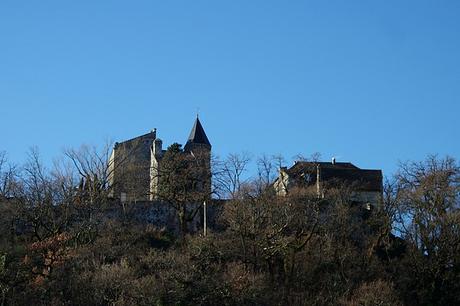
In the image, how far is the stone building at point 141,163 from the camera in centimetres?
4698

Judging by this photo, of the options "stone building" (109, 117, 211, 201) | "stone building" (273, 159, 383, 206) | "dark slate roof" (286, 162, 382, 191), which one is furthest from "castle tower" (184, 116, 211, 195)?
"dark slate roof" (286, 162, 382, 191)

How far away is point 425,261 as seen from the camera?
128ft

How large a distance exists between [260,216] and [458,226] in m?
9.33

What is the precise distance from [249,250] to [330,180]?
10.1 meters

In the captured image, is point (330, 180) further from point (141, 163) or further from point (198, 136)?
point (198, 136)

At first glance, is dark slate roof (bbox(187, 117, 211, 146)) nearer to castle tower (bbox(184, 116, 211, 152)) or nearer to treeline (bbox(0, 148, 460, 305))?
castle tower (bbox(184, 116, 211, 152))

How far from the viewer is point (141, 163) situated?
5175 centimetres

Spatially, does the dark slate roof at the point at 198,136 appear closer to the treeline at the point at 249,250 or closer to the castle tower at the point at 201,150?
the castle tower at the point at 201,150

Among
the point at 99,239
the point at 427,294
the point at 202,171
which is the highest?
the point at 202,171

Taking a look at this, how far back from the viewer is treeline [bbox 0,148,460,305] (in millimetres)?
34156

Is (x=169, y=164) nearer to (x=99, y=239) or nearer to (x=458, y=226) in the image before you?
(x=99, y=239)

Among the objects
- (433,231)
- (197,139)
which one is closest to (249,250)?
(433,231)

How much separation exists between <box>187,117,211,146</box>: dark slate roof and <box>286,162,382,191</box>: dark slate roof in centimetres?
903

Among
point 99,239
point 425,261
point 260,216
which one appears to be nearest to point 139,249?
point 99,239
